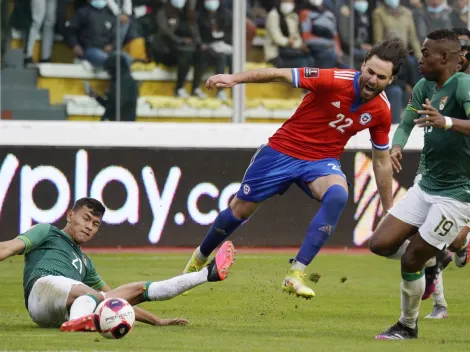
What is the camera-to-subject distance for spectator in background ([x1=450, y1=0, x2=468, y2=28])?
A: 18.3 metres

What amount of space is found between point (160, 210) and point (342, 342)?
8.22 m

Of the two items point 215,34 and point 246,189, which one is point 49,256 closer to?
point 246,189

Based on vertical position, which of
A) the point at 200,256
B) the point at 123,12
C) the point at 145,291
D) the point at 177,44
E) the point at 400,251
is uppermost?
the point at 123,12

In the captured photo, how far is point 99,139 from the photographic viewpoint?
1631cm

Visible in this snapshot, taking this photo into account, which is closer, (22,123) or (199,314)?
(199,314)

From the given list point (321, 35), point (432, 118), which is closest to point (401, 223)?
point (432, 118)

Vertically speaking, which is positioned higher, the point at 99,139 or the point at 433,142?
the point at 433,142

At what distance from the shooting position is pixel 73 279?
860 centimetres

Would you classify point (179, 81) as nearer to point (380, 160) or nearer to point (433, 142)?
point (380, 160)

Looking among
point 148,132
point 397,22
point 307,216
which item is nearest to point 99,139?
point 148,132

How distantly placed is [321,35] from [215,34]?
1.66 metres

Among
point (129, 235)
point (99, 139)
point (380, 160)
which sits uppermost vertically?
point (380, 160)

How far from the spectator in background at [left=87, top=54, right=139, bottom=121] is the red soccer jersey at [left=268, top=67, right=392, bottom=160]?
7.14m

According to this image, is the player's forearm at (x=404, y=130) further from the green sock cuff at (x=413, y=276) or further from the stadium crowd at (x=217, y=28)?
the stadium crowd at (x=217, y=28)
